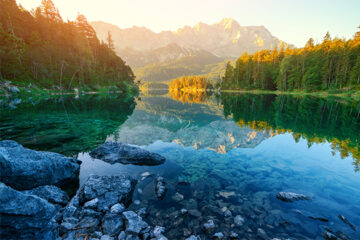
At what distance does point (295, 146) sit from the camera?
45.4 feet

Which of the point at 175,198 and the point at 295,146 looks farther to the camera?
the point at 295,146

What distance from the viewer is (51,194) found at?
246 inches

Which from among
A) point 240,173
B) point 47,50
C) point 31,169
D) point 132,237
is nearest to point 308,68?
point 240,173

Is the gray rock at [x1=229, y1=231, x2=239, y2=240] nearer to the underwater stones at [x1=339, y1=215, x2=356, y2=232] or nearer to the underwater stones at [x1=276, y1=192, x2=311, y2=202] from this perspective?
the underwater stones at [x1=276, y1=192, x2=311, y2=202]

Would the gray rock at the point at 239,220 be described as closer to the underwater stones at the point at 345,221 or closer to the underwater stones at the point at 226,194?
the underwater stones at the point at 226,194

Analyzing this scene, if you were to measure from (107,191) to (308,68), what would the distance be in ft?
385

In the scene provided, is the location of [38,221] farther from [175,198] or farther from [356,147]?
[356,147]

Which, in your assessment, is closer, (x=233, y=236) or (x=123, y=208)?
(x=233, y=236)

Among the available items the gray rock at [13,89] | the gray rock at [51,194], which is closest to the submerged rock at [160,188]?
the gray rock at [51,194]

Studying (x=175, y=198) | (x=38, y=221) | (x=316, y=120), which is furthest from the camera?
(x=316, y=120)

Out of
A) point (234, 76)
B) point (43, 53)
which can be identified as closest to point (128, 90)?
point (43, 53)

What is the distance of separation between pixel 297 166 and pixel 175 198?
8.86 m

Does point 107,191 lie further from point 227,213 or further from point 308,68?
point 308,68

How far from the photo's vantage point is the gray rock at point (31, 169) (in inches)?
233
